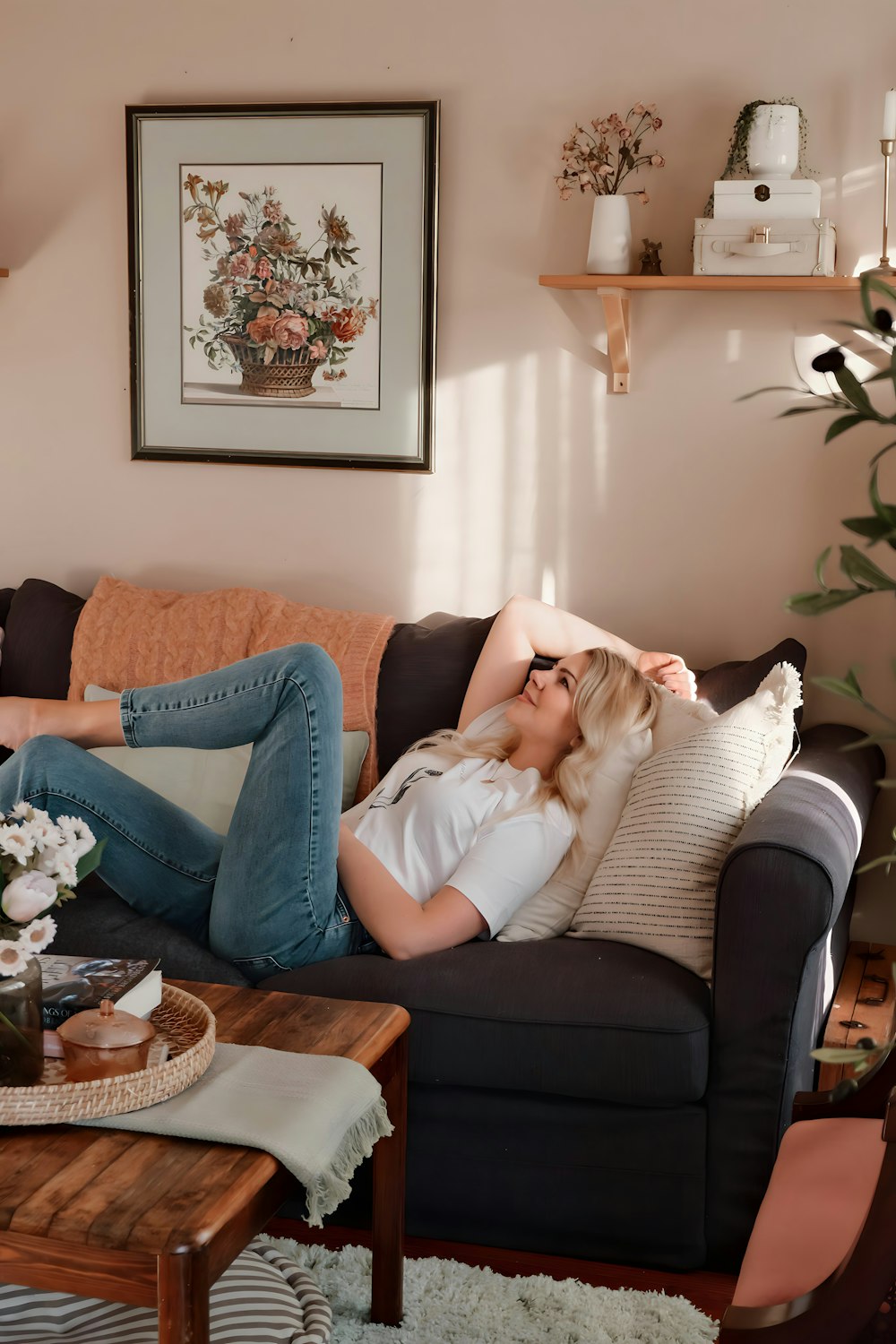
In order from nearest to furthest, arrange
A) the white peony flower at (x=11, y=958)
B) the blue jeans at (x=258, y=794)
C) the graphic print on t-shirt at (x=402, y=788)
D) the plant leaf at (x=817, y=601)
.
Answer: the plant leaf at (x=817, y=601) < the white peony flower at (x=11, y=958) < the blue jeans at (x=258, y=794) < the graphic print on t-shirt at (x=402, y=788)

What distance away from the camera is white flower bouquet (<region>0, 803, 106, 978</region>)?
4.33 feet

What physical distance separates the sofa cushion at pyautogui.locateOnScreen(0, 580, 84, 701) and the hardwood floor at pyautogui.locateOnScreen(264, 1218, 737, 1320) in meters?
1.37

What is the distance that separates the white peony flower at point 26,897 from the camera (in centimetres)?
132

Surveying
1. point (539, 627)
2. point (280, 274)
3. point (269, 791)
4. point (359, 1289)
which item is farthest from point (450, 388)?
point (359, 1289)

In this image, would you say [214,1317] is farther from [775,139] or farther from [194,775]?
[775,139]

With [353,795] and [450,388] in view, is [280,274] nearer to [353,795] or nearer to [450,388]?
[450,388]

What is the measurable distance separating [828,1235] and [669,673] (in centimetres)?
141

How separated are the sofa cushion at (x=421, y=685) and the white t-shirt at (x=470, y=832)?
307mm

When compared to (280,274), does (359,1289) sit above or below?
below

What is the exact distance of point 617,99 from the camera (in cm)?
271

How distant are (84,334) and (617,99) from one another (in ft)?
4.58

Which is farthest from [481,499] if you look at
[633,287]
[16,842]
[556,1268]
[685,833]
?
[16,842]

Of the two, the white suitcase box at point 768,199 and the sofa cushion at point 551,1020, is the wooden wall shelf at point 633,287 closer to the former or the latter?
the white suitcase box at point 768,199

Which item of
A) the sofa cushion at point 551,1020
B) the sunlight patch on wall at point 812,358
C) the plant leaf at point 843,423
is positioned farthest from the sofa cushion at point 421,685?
the plant leaf at point 843,423
